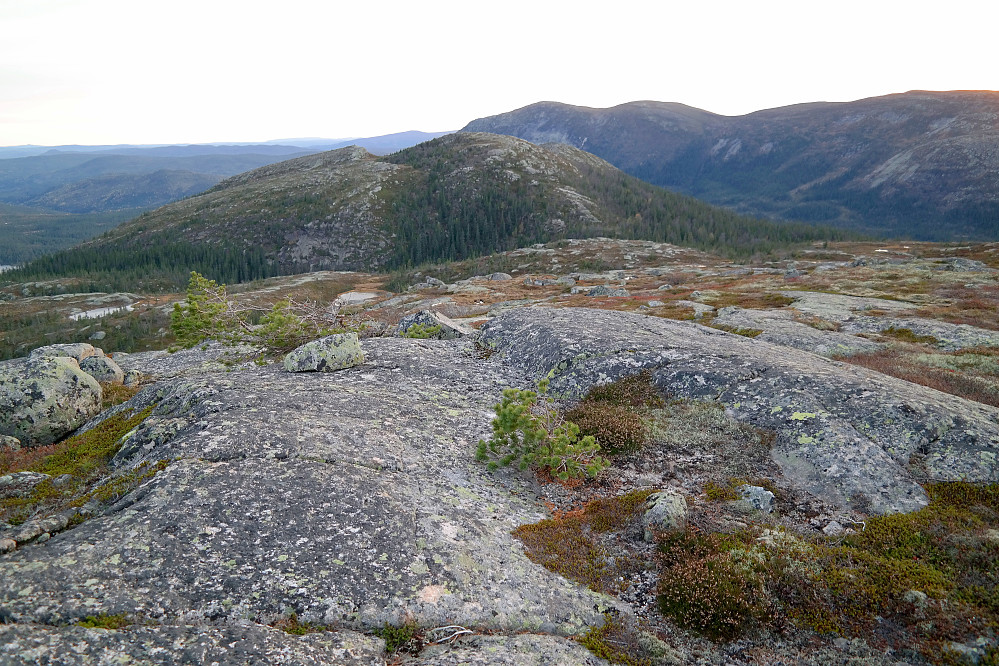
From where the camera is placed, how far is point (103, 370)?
968 inches

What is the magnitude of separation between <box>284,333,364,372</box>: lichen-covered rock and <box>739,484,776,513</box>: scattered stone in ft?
47.9

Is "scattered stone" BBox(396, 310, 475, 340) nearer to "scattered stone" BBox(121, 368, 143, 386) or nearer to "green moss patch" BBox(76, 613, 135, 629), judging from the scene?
"scattered stone" BBox(121, 368, 143, 386)

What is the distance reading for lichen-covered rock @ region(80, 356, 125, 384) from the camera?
2412cm

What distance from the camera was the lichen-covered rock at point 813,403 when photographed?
35.9ft

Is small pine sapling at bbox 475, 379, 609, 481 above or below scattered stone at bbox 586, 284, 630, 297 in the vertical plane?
above

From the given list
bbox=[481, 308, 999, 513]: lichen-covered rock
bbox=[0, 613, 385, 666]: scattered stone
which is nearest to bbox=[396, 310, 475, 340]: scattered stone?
bbox=[481, 308, 999, 513]: lichen-covered rock

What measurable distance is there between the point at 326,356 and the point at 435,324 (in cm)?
827

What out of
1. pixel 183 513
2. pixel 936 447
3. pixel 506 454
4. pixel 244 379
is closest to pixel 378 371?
pixel 244 379

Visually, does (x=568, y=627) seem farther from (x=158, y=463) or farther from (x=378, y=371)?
(x=378, y=371)

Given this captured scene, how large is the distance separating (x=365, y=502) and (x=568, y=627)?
4452 millimetres

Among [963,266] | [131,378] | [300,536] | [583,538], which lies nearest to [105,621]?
[300,536]

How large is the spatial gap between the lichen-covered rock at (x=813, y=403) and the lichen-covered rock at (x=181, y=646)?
10.7 meters

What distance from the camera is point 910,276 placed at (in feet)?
209

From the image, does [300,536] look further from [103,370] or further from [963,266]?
[963,266]
